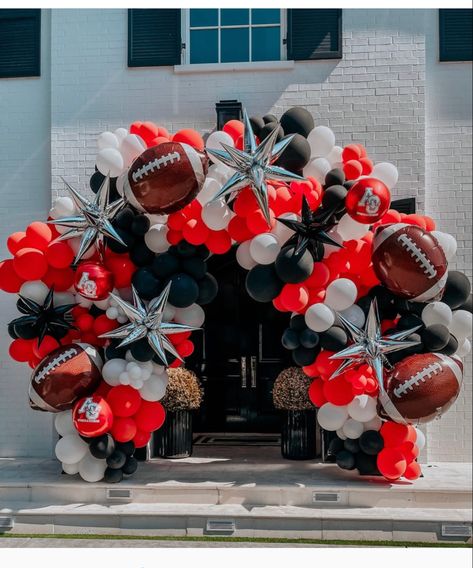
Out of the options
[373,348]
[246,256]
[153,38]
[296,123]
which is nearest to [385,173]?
[296,123]

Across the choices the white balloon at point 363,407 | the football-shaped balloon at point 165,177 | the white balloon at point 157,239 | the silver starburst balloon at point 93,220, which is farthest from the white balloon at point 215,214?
the white balloon at point 363,407

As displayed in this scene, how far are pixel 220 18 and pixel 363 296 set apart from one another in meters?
3.58

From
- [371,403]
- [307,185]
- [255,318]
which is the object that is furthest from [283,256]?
[255,318]

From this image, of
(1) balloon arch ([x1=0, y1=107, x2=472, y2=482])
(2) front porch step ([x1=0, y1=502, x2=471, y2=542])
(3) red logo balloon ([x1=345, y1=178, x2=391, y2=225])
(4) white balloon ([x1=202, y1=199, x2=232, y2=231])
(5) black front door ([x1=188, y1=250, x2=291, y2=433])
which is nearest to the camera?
(2) front porch step ([x1=0, y1=502, x2=471, y2=542])

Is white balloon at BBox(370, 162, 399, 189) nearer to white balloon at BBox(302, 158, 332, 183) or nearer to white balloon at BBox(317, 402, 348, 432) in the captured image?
white balloon at BBox(302, 158, 332, 183)

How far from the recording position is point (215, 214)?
599cm

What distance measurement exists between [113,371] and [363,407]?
7.00ft

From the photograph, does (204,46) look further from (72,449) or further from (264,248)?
(72,449)

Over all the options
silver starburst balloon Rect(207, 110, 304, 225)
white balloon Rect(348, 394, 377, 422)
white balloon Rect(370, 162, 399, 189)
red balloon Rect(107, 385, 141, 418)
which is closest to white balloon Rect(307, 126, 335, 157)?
white balloon Rect(370, 162, 399, 189)

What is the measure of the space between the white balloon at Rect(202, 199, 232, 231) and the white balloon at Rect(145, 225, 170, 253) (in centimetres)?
40

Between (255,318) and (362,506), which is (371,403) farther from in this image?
(255,318)

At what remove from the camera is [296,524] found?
569 cm

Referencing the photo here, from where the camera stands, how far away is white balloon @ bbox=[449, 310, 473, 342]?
6.24 meters

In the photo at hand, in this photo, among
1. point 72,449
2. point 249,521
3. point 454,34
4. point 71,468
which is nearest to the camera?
point 249,521
